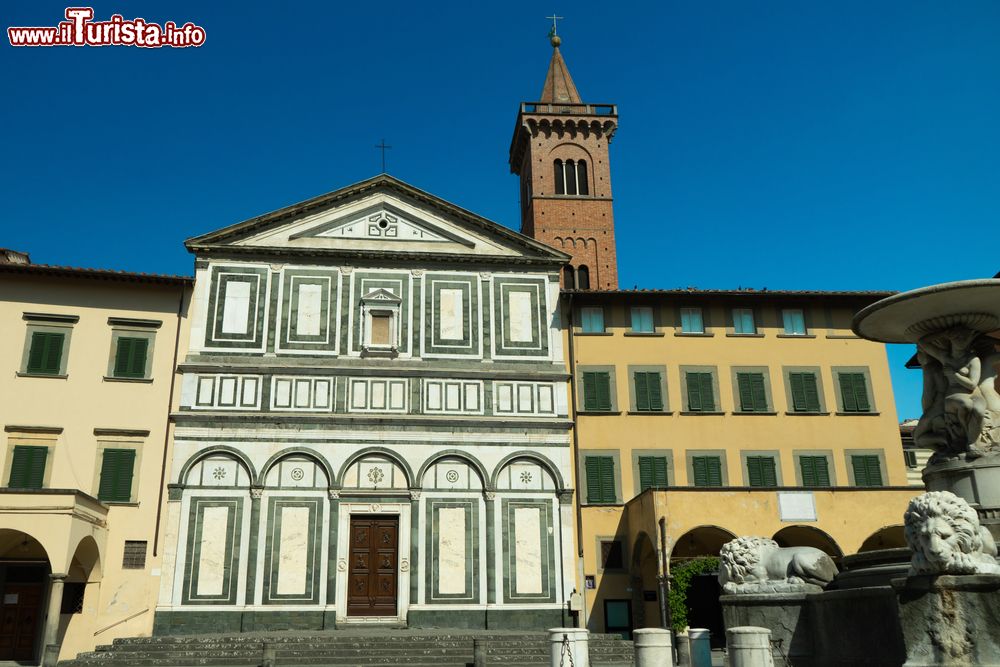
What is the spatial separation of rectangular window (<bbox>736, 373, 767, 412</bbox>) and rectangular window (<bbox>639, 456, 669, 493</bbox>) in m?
2.97

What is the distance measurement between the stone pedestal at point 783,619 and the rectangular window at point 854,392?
16941 millimetres

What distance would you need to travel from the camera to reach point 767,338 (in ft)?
88.6

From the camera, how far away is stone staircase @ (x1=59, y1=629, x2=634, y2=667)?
19250 millimetres

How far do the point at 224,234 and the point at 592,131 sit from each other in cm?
2495

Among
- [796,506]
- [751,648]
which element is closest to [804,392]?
[796,506]

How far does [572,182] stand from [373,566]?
86.7 feet

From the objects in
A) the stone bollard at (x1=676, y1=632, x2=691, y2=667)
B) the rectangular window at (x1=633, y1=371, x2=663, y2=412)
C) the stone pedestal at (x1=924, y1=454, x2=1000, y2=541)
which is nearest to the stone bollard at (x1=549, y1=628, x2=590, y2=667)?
the stone pedestal at (x1=924, y1=454, x2=1000, y2=541)

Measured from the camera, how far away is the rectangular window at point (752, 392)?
2625 cm

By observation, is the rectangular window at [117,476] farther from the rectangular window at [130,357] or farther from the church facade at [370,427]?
the rectangular window at [130,357]

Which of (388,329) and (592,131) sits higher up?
(592,131)

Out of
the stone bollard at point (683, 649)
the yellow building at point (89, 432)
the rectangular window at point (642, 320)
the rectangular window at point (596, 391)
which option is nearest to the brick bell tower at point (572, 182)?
the rectangular window at point (642, 320)

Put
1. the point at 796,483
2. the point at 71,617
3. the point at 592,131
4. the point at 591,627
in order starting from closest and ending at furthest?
1. the point at 71,617
2. the point at 591,627
3. the point at 796,483
4. the point at 592,131

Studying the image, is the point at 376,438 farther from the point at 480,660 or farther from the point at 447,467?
the point at 480,660

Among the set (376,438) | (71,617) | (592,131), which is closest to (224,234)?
(376,438)
